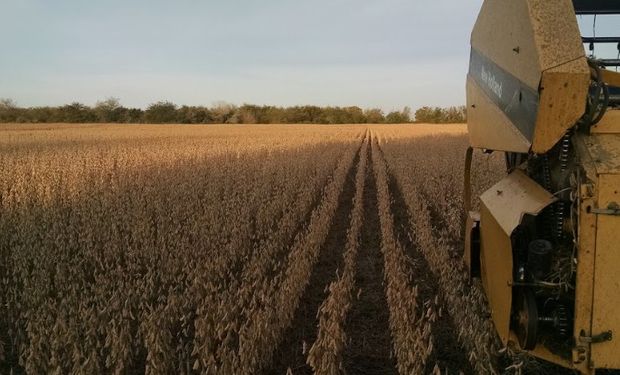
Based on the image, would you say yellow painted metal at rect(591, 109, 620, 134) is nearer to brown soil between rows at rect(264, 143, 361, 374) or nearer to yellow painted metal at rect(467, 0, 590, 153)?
yellow painted metal at rect(467, 0, 590, 153)

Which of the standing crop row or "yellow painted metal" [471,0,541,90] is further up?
"yellow painted metal" [471,0,541,90]

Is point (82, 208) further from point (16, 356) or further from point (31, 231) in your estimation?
point (16, 356)

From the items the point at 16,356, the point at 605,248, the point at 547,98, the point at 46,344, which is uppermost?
the point at 547,98

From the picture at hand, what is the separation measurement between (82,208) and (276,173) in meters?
4.94

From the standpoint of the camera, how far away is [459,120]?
68562 millimetres

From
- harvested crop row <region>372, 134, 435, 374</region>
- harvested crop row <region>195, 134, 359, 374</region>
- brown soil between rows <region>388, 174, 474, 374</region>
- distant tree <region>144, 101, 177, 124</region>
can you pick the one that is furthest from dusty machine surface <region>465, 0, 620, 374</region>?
distant tree <region>144, 101, 177, 124</region>

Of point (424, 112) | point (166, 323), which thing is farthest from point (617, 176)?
point (424, 112)

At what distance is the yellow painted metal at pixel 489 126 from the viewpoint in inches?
115

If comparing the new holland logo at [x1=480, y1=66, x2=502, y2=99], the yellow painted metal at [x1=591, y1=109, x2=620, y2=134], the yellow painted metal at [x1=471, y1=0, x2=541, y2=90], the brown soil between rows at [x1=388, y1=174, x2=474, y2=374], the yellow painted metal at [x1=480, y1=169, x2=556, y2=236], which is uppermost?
the yellow painted metal at [x1=471, y1=0, x2=541, y2=90]

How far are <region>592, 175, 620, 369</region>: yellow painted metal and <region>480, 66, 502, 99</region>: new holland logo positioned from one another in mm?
1132

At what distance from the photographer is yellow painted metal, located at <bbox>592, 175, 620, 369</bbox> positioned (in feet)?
7.58

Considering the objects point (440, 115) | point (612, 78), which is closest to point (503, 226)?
point (612, 78)

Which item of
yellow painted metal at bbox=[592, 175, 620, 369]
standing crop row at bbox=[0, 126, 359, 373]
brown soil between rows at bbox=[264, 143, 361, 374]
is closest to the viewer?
yellow painted metal at bbox=[592, 175, 620, 369]

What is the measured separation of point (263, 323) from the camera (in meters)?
3.62
